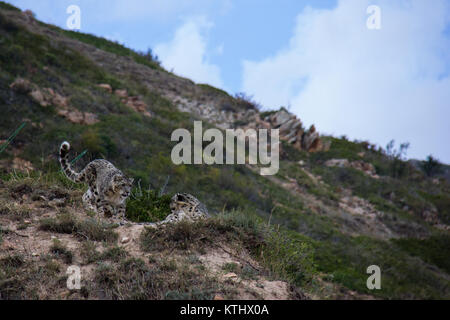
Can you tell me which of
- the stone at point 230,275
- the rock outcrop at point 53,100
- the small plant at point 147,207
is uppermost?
the rock outcrop at point 53,100

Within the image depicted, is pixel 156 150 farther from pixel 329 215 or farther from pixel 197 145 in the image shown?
pixel 329 215

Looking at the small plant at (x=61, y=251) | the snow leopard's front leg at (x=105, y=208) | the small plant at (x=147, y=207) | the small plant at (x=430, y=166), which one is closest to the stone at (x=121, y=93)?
the small plant at (x=147, y=207)

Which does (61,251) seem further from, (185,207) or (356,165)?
(356,165)

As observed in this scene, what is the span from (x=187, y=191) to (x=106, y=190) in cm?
943

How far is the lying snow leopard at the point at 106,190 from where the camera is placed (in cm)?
636

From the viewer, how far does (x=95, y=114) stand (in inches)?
729

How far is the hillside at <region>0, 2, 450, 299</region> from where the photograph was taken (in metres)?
4.64

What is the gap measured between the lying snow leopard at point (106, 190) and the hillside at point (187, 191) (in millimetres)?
308

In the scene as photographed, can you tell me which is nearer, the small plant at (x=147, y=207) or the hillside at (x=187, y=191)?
the hillside at (x=187, y=191)

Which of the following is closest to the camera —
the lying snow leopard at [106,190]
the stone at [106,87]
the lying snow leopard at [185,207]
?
the lying snow leopard at [106,190]

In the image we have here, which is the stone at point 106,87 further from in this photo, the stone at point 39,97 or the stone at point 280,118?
the stone at point 280,118

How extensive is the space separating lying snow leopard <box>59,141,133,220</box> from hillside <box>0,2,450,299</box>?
308 millimetres

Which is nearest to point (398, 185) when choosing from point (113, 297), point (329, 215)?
point (329, 215)

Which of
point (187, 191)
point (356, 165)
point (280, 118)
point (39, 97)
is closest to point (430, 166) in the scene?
point (356, 165)
